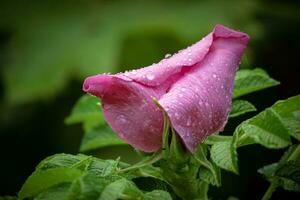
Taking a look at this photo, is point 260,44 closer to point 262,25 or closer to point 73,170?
point 262,25

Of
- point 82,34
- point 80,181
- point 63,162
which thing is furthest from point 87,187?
point 82,34

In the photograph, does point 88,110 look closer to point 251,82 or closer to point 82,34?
point 251,82

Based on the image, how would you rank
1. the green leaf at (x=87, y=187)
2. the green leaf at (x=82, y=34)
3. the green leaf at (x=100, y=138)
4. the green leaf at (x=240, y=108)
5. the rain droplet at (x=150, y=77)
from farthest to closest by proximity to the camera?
the green leaf at (x=82, y=34), the green leaf at (x=100, y=138), the green leaf at (x=240, y=108), the rain droplet at (x=150, y=77), the green leaf at (x=87, y=187)

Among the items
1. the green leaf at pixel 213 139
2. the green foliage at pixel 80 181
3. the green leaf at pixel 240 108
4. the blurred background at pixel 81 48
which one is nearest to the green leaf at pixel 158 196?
the green foliage at pixel 80 181

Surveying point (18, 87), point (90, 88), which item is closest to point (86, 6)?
point (18, 87)

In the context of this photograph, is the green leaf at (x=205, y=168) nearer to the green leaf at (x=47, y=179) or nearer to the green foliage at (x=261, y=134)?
the green foliage at (x=261, y=134)

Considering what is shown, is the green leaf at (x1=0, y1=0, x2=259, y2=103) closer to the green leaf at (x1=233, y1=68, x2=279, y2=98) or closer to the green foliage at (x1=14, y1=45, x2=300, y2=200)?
the green leaf at (x1=233, y1=68, x2=279, y2=98)
